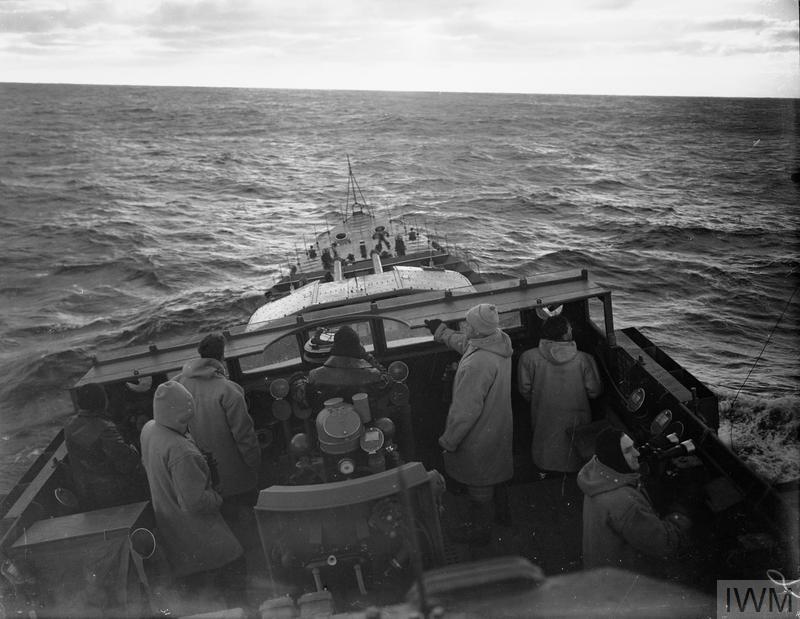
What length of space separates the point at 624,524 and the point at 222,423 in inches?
120

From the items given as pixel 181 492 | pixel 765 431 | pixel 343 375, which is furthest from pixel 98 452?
pixel 765 431

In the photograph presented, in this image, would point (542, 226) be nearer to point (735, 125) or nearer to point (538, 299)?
point (538, 299)

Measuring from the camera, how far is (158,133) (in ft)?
261

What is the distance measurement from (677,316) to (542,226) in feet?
48.4

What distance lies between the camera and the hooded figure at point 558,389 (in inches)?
185

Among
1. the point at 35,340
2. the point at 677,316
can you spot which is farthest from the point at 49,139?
the point at 677,316

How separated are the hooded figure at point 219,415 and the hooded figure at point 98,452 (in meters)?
0.55

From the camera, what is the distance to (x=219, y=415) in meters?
4.55

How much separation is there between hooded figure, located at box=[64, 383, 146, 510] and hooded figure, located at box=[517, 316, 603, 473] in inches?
126

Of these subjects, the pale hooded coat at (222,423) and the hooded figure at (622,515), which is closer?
the hooded figure at (622,515)

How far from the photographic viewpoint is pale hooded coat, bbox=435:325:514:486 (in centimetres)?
431

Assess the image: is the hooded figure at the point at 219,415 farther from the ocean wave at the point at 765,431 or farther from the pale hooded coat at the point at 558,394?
the ocean wave at the point at 765,431

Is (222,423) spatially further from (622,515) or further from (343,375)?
(622,515)

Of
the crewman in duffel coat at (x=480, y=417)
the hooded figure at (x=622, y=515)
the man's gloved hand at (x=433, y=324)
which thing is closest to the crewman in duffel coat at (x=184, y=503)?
the crewman in duffel coat at (x=480, y=417)
